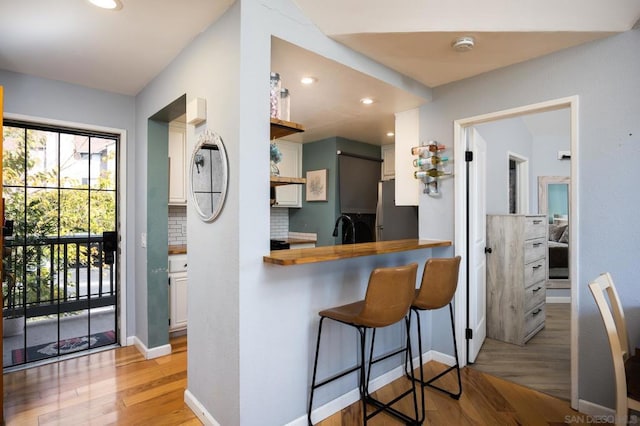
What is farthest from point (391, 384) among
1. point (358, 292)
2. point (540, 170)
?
point (540, 170)

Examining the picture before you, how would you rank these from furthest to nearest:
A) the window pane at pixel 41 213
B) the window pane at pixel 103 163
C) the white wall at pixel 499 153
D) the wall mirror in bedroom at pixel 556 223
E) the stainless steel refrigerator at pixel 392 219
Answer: the wall mirror in bedroom at pixel 556 223
the white wall at pixel 499 153
the stainless steel refrigerator at pixel 392 219
the window pane at pixel 103 163
the window pane at pixel 41 213

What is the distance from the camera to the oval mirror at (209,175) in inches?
74.3

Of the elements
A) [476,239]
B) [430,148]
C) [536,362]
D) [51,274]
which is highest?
[430,148]

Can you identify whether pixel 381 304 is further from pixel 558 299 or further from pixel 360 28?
pixel 558 299

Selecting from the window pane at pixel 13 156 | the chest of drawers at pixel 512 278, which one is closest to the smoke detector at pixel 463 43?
the chest of drawers at pixel 512 278

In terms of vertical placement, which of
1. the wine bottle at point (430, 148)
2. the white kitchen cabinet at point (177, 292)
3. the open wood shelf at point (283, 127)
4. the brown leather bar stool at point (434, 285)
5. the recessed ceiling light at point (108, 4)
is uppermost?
the recessed ceiling light at point (108, 4)

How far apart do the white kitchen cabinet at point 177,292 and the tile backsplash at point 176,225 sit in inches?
20.4

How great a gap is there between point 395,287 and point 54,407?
2366 millimetres

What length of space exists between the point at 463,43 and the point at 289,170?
3027mm

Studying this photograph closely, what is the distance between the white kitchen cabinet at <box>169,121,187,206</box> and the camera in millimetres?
3523

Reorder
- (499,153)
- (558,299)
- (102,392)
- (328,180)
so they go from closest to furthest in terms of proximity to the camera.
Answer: (102,392) < (499,153) < (328,180) < (558,299)

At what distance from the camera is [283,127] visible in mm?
1965

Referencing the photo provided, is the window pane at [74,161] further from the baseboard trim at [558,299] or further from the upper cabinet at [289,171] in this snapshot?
the baseboard trim at [558,299]

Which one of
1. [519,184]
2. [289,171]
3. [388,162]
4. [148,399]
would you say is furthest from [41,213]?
[519,184]
